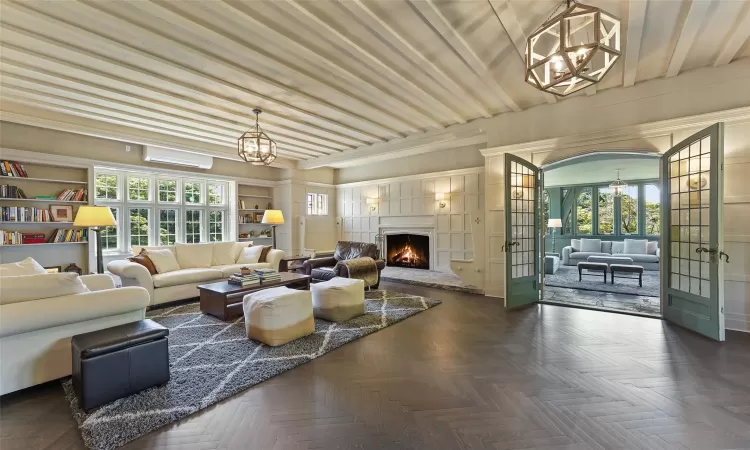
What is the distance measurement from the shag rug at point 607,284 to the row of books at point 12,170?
902cm

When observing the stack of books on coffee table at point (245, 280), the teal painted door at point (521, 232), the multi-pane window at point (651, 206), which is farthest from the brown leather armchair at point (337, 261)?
the multi-pane window at point (651, 206)

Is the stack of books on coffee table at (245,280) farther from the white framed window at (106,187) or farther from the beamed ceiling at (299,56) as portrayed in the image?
the white framed window at (106,187)

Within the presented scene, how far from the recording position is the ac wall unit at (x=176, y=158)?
20.0 feet

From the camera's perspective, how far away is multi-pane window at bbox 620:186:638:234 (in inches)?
373

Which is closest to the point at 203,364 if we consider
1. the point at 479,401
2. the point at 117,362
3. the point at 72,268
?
the point at 117,362

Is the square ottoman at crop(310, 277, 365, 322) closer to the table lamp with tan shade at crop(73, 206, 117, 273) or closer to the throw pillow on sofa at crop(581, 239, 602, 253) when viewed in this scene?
the table lamp with tan shade at crop(73, 206, 117, 273)

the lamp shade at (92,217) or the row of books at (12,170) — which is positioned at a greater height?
the row of books at (12,170)

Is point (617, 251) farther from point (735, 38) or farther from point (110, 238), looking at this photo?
point (110, 238)

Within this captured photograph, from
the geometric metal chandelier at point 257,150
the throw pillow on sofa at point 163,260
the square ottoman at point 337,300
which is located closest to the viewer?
the square ottoman at point 337,300

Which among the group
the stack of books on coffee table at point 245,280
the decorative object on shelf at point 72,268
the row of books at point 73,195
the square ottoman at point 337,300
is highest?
the row of books at point 73,195

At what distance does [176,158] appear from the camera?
644 cm

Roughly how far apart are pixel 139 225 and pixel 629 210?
12.5 meters

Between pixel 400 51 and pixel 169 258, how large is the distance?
4.68 metres

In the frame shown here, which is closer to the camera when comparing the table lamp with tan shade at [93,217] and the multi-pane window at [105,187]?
the table lamp with tan shade at [93,217]
